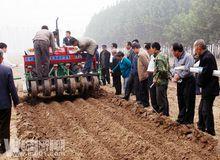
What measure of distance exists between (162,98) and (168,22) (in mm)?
34075

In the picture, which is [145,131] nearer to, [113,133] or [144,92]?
[113,133]

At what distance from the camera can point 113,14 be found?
6438 centimetres

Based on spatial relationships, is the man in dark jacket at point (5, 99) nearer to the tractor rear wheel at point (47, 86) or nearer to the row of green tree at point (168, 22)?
the tractor rear wheel at point (47, 86)

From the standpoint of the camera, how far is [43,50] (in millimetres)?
9586

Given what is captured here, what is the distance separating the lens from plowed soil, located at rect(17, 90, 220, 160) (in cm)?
529

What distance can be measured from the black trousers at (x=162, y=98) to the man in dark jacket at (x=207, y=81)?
1.29 meters

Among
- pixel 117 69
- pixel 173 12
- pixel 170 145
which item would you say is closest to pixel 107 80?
pixel 117 69

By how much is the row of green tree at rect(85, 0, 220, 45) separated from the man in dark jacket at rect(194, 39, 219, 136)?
22.3 metres

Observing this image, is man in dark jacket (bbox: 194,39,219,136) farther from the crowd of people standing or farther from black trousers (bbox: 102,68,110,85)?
black trousers (bbox: 102,68,110,85)

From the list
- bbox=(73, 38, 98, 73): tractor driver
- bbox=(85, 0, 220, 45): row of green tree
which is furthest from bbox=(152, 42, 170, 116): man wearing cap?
bbox=(85, 0, 220, 45): row of green tree

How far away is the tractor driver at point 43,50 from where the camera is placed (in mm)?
9570

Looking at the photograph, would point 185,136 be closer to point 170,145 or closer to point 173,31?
point 170,145

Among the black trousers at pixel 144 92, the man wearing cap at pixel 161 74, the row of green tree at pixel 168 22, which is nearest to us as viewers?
the man wearing cap at pixel 161 74

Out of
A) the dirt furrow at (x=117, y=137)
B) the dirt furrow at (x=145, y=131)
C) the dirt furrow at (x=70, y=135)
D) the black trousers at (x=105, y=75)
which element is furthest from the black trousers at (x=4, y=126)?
the black trousers at (x=105, y=75)
